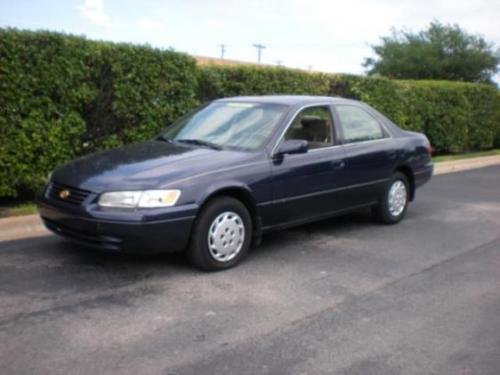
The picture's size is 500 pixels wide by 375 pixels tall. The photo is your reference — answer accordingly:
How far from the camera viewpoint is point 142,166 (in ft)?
16.9

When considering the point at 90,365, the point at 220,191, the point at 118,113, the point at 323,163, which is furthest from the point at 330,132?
the point at 90,365

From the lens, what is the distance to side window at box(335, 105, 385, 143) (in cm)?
671

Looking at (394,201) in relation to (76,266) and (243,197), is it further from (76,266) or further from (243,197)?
(76,266)

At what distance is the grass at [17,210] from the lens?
695 centimetres

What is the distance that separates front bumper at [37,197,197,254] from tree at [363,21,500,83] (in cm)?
2028

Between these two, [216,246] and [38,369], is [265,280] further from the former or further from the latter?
[38,369]

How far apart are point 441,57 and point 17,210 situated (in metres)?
20.5

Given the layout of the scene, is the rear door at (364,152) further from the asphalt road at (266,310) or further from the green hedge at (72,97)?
the green hedge at (72,97)

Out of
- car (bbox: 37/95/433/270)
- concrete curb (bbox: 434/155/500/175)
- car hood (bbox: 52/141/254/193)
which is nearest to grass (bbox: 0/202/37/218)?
car (bbox: 37/95/433/270)

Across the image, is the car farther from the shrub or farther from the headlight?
the shrub

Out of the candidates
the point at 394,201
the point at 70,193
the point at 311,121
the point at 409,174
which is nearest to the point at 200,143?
the point at 311,121

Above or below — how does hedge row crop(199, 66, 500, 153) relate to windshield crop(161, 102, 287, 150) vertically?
above

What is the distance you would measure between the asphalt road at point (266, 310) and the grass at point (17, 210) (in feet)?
3.03

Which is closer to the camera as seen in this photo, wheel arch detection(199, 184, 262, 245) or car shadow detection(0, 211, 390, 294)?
car shadow detection(0, 211, 390, 294)
